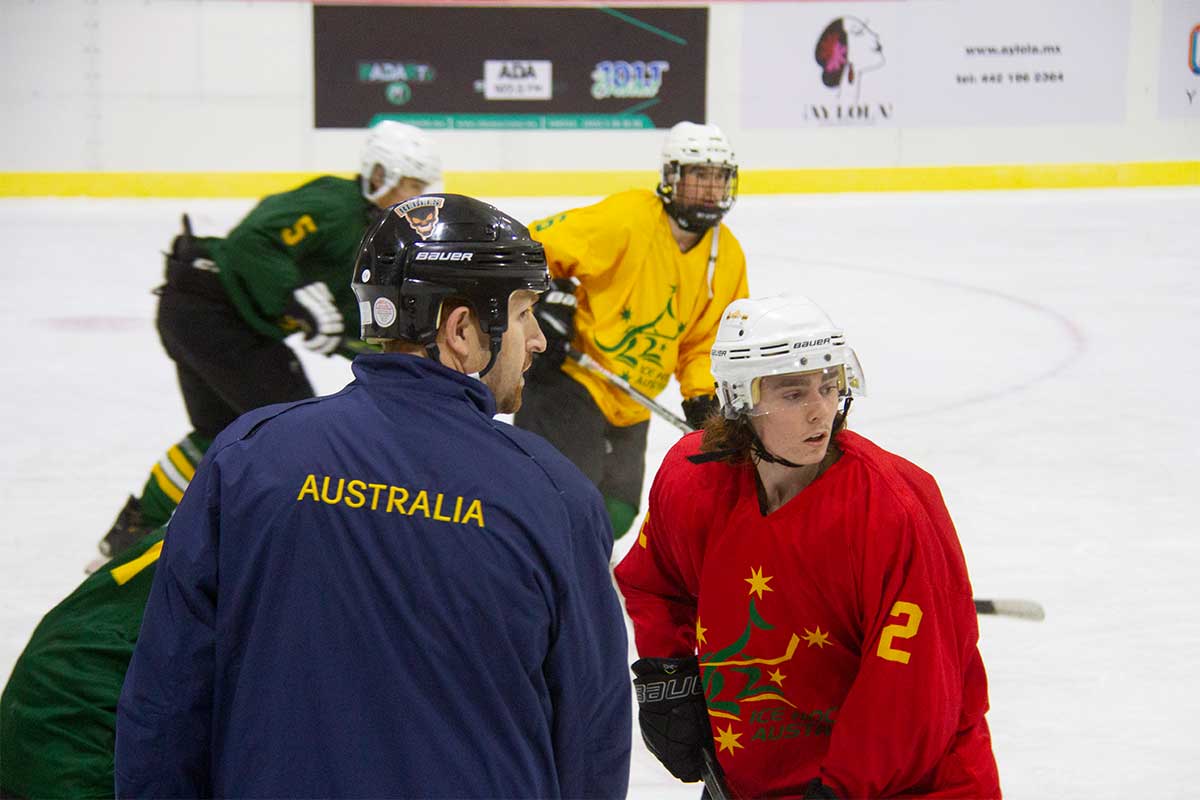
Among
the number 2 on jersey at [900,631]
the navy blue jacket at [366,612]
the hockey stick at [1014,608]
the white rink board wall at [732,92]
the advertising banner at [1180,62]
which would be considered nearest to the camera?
the navy blue jacket at [366,612]

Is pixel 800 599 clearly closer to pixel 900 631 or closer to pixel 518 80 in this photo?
pixel 900 631

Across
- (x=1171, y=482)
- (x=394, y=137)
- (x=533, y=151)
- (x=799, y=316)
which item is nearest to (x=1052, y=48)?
(x=533, y=151)

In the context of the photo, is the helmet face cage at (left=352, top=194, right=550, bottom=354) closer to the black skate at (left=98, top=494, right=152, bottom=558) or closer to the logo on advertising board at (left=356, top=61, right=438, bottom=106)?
the black skate at (left=98, top=494, right=152, bottom=558)

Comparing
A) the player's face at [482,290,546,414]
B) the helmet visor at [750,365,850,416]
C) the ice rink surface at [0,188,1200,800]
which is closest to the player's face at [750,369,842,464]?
the helmet visor at [750,365,850,416]

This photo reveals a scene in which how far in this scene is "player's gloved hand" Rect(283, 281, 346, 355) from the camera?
3449 millimetres

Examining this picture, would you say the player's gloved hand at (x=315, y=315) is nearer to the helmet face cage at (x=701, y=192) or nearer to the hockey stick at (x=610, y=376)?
the hockey stick at (x=610, y=376)

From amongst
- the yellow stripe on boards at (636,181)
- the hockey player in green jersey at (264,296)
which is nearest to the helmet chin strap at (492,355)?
the hockey player in green jersey at (264,296)

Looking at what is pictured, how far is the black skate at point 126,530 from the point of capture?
356cm

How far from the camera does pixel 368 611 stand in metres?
1.14

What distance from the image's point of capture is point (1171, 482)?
4.23 meters

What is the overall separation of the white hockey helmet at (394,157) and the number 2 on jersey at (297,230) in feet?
0.49

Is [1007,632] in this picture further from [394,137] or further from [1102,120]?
[1102,120]

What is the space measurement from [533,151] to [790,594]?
7229 mm

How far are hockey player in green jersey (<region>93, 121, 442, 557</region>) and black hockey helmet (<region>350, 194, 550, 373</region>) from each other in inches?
87.2
